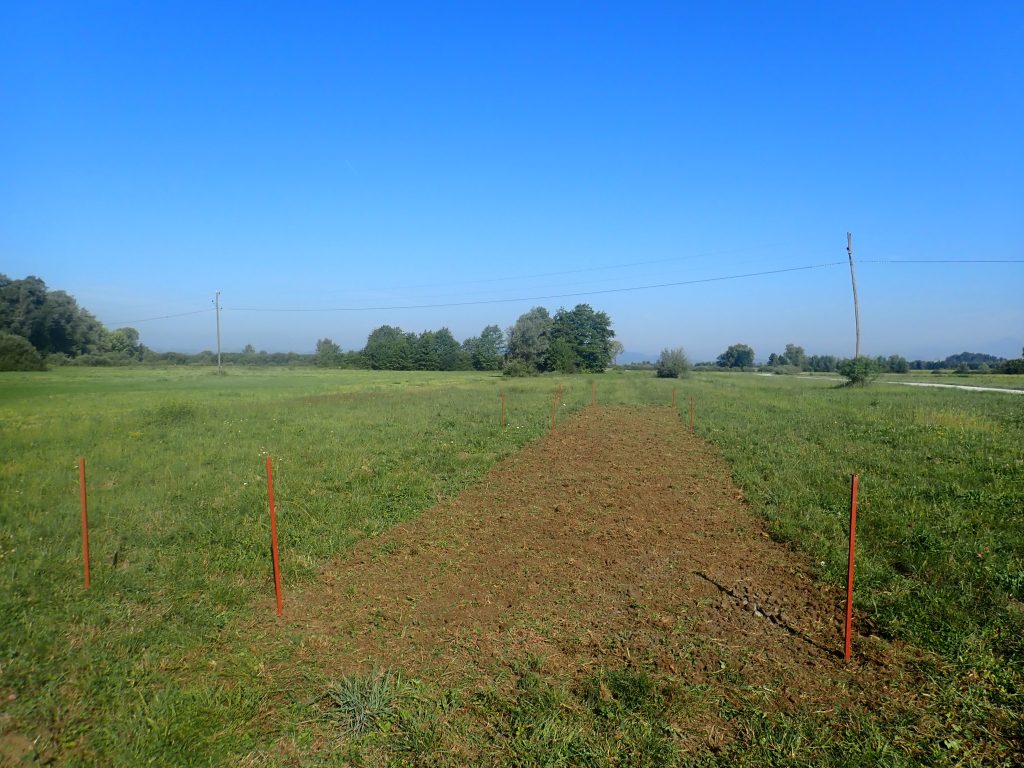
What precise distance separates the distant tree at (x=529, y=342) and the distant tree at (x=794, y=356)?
6578 cm

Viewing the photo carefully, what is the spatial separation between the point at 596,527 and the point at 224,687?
552cm

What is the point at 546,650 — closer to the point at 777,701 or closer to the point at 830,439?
the point at 777,701

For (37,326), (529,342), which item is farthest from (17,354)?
(529,342)

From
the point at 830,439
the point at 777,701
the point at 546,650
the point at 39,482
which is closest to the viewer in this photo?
the point at 777,701

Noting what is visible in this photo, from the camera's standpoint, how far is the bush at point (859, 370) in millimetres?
39000

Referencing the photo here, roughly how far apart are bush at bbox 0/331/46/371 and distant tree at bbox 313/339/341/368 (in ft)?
238

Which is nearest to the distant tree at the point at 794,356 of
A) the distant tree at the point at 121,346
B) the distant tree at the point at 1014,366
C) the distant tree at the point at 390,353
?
the distant tree at the point at 1014,366

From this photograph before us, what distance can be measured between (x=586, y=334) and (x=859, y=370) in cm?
5220

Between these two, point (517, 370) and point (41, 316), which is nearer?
point (41, 316)

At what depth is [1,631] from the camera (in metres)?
5.02

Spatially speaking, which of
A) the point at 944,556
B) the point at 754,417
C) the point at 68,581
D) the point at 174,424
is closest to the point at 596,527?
the point at 944,556

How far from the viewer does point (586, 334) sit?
8912 cm

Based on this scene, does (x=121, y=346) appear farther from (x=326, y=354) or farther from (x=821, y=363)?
(x=821, y=363)

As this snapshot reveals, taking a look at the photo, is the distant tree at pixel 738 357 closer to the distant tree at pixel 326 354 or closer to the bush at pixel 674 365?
the bush at pixel 674 365
